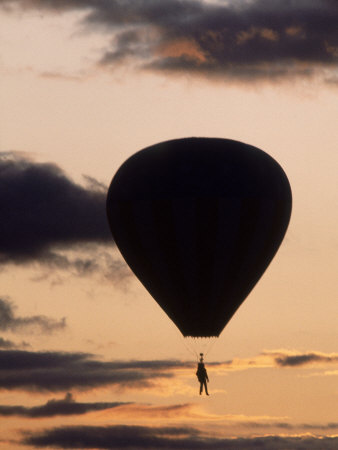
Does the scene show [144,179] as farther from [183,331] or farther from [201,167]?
[183,331]

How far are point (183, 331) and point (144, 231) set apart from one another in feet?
20.7

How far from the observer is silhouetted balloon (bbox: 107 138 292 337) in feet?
279

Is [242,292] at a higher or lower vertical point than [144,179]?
lower

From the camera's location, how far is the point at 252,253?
86000 millimetres

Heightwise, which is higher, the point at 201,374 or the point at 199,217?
the point at 199,217

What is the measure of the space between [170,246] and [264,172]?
692cm

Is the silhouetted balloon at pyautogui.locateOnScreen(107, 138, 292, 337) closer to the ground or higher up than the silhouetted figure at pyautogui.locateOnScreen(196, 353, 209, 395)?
higher up

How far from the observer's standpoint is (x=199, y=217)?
85.1 meters

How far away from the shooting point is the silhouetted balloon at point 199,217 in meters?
85.0

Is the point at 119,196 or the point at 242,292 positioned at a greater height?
the point at 119,196

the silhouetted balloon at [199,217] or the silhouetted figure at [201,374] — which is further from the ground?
the silhouetted balloon at [199,217]

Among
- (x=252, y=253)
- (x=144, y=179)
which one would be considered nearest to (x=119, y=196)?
(x=144, y=179)

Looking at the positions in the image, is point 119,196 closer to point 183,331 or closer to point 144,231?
point 144,231

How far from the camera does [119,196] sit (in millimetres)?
86312
